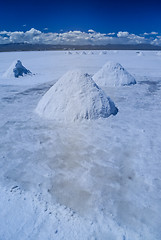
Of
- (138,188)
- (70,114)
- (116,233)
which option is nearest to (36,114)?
(70,114)

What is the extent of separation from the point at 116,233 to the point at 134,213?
1.30 feet

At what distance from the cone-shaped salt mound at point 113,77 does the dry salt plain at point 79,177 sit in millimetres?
4483

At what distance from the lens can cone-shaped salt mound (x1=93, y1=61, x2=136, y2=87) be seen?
10133 mm

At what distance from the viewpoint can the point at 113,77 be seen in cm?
1029

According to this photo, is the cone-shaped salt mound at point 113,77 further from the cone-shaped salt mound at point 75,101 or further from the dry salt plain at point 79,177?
the dry salt plain at point 79,177

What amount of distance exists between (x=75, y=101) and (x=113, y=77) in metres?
5.30

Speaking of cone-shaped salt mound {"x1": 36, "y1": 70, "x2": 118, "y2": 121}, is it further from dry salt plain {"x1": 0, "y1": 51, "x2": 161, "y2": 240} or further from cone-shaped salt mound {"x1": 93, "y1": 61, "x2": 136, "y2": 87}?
cone-shaped salt mound {"x1": 93, "y1": 61, "x2": 136, "y2": 87}

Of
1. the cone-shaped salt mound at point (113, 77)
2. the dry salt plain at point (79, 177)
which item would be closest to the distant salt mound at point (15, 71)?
the cone-shaped salt mound at point (113, 77)

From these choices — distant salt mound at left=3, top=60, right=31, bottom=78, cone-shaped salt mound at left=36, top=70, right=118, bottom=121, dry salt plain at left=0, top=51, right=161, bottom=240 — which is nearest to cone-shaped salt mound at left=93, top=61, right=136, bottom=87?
cone-shaped salt mound at left=36, top=70, right=118, bottom=121

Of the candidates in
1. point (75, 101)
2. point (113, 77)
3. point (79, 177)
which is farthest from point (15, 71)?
point (79, 177)

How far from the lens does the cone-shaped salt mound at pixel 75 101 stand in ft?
18.2

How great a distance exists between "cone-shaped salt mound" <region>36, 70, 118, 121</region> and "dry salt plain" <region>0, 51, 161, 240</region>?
6 centimetres

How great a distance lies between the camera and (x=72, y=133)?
15.7 feet

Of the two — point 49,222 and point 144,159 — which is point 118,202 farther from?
point 144,159
